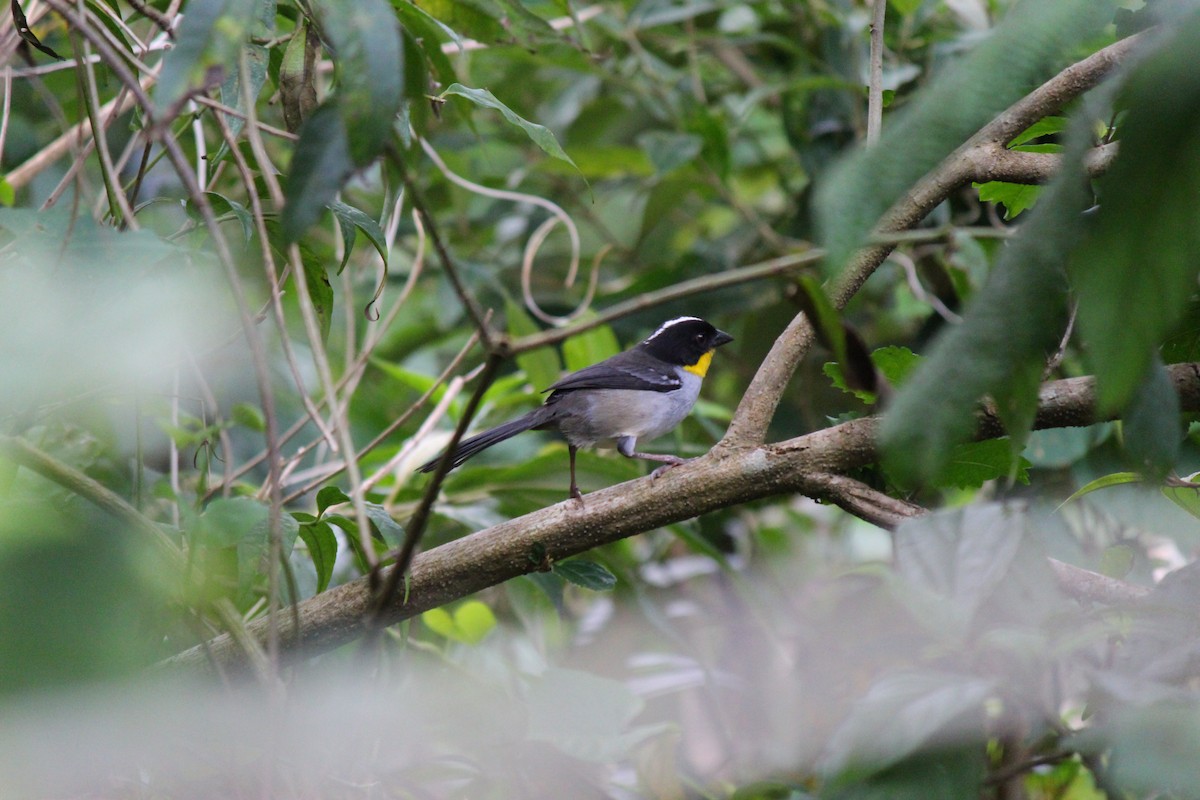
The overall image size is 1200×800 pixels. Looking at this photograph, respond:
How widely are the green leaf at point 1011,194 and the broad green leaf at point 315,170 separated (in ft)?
4.32

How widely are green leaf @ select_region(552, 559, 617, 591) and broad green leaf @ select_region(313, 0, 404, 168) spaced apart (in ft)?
3.47

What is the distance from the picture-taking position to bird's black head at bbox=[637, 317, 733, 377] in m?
4.04

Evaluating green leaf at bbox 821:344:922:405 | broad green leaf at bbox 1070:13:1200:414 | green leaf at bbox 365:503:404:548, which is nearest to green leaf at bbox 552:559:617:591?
green leaf at bbox 365:503:404:548

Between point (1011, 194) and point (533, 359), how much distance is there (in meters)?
1.81

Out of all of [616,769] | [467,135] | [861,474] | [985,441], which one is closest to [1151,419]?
[985,441]

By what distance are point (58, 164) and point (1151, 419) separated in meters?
3.58

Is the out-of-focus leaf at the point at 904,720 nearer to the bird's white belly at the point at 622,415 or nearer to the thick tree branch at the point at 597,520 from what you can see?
the thick tree branch at the point at 597,520

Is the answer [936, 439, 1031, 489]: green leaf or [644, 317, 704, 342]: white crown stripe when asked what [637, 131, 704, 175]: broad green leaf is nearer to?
[644, 317, 704, 342]: white crown stripe

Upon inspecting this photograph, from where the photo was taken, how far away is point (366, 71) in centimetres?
112

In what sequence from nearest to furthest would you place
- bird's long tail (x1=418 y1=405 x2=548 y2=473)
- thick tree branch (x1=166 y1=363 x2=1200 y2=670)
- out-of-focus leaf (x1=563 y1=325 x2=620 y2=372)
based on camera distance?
thick tree branch (x1=166 y1=363 x2=1200 y2=670) → bird's long tail (x1=418 y1=405 x2=548 y2=473) → out-of-focus leaf (x1=563 y1=325 x2=620 y2=372)

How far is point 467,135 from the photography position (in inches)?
166

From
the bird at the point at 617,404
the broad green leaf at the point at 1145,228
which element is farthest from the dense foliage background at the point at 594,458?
the bird at the point at 617,404

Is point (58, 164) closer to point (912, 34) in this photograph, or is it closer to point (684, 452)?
point (684, 452)

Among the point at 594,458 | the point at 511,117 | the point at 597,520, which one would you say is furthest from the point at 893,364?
the point at 594,458
